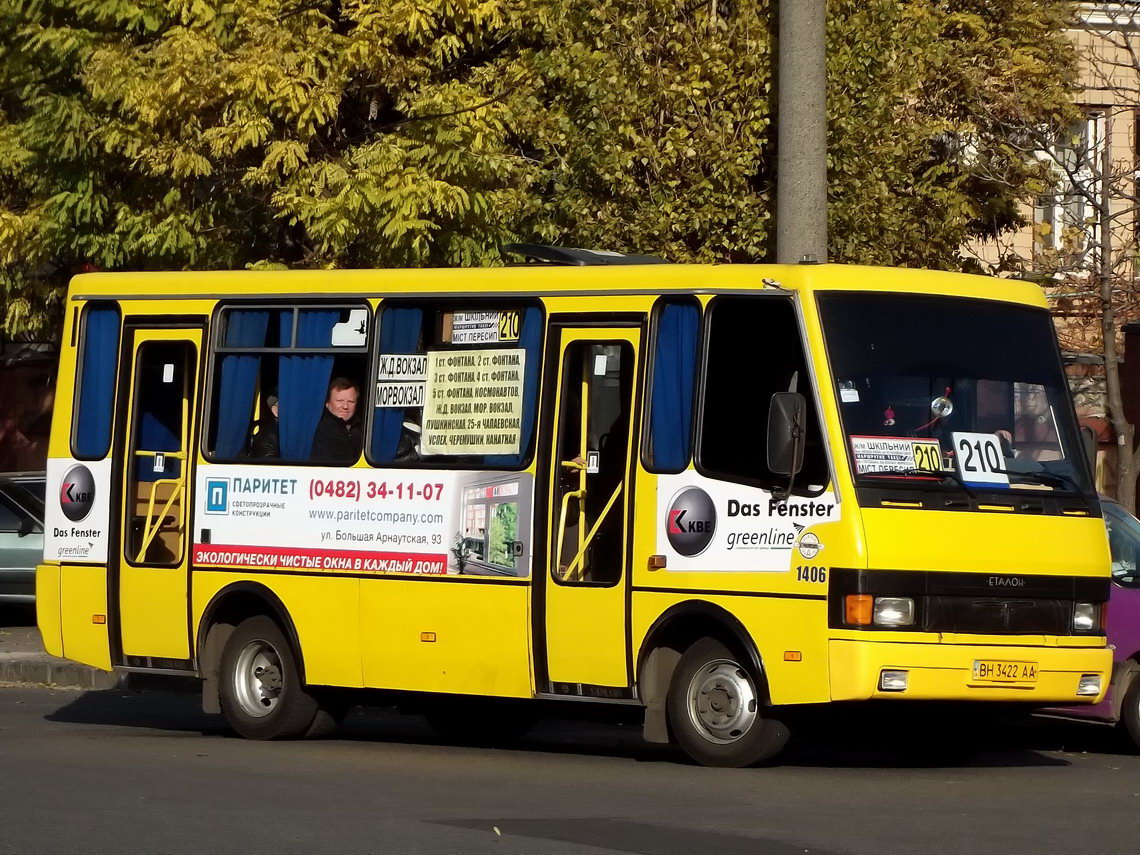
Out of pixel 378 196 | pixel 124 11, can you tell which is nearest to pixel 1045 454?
pixel 378 196

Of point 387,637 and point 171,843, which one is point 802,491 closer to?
point 387,637

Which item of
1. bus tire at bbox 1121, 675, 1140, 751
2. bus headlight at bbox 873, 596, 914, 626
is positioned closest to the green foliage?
bus tire at bbox 1121, 675, 1140, 751

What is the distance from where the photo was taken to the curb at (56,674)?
61.9 ft

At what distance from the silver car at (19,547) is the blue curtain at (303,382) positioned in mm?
9588

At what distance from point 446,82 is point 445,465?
26.6 ft

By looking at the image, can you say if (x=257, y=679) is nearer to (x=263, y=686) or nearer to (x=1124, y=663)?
(x=263, y=686)

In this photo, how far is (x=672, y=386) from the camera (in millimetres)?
12531

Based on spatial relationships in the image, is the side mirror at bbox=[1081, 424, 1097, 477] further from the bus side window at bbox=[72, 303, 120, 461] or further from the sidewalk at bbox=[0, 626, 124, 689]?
the sidewalk at bbox=[0, 626, 124, 689]

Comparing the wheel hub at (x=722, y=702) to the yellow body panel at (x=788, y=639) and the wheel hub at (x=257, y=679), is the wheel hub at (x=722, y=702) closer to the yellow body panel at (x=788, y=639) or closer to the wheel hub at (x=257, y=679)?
the yellow body panel at (x=788, y=639)

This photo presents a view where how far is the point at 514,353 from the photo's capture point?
13.2 metres

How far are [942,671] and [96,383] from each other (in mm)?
6013

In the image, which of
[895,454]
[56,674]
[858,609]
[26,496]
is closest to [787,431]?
[895,454]

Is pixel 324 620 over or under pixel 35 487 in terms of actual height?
under

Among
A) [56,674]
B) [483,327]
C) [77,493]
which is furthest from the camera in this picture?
[56,674]
